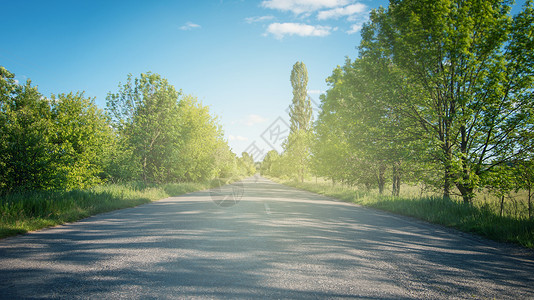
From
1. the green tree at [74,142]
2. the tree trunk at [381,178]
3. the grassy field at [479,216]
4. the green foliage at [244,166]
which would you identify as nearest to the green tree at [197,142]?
the green tree at [74,142]

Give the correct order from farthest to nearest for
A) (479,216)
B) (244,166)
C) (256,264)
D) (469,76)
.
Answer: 1. (244,166)
2. (469,76)
3. (479,216)
4. (256,264)

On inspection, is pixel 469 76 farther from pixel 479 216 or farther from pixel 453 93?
pixel 479 216

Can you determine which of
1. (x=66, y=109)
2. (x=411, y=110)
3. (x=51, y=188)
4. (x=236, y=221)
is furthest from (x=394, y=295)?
(x=66, y=109)

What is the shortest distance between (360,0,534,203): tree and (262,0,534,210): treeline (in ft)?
0.10

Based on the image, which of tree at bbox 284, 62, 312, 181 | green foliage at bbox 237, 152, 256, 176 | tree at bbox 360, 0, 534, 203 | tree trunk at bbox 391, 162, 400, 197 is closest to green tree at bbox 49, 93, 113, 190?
tree at bbox 360, 0, 534, 203

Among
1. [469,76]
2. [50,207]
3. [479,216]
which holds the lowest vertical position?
[50,207]

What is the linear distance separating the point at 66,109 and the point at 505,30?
1720 cm

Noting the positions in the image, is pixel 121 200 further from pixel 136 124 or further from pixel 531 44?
pixel 531 44

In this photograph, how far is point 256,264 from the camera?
11.1 feet

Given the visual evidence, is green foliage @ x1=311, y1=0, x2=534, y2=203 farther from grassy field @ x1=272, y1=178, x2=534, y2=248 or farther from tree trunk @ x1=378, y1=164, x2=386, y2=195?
tree trunk @ x1=378, y1=164, x2=386, y2=195

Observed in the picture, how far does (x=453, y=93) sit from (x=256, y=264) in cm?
978

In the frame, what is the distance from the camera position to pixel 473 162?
323 inches

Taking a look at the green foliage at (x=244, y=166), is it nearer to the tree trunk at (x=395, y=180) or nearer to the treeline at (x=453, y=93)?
the tree trunk at (x=395, y=180)

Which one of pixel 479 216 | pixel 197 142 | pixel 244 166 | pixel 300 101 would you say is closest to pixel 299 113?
pixel 300 101
